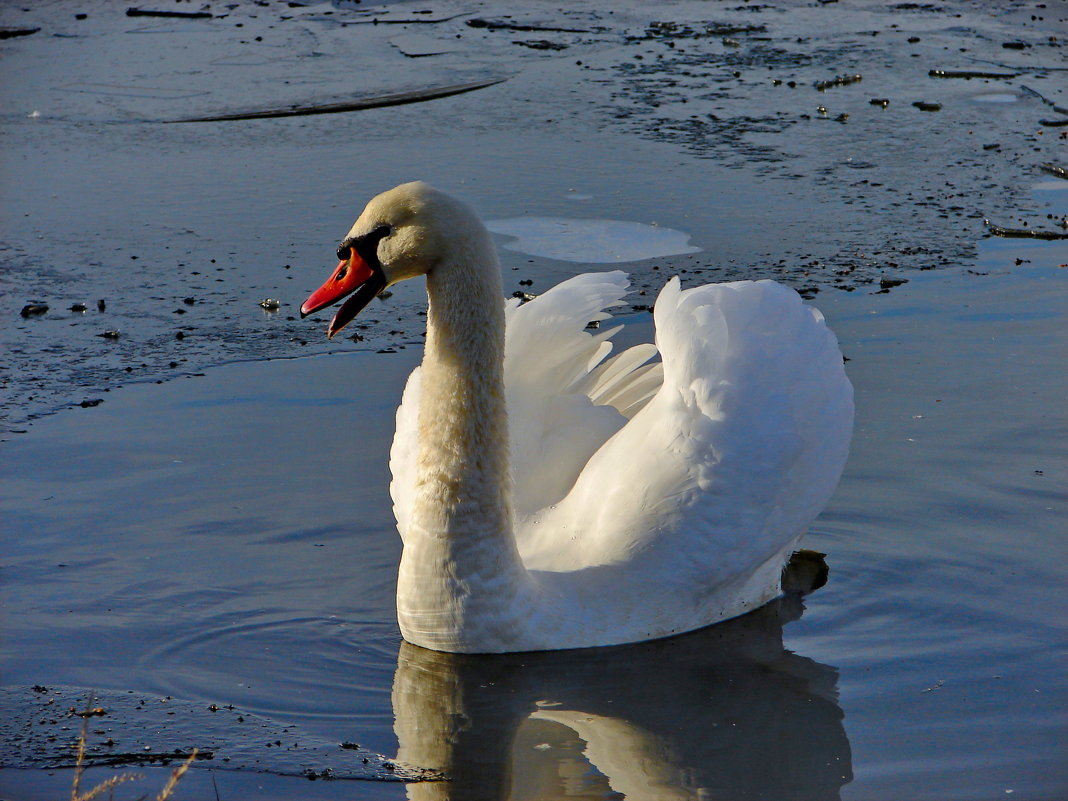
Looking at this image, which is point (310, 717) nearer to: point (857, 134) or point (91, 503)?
point (91, 503)

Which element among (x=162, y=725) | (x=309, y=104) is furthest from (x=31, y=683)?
(x=309, y=104)

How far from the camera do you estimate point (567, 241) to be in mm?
7840

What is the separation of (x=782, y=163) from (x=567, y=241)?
2023mm

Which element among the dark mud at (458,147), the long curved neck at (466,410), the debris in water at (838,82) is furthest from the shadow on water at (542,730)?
the debris in water at (838,82)

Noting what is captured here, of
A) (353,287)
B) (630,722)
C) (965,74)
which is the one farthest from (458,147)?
(630,722)

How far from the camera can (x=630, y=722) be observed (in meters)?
3.97

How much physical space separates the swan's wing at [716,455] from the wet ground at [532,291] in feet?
1.12

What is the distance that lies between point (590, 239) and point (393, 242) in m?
3.70

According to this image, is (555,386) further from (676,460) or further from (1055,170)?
(1055,170)

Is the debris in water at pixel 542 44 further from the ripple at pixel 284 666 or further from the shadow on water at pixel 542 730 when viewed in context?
the shadow on water at pixel 542 730

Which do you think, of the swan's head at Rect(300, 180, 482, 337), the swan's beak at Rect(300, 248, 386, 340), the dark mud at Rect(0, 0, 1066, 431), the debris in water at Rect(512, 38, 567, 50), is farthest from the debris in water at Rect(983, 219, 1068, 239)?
the debris in water at Rect(512, 38, 567, 50)

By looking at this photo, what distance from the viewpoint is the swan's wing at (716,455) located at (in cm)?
438

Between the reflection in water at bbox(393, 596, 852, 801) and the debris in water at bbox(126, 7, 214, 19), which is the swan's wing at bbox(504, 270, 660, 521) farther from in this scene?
the debris in water at bbox(126, 7, 214, 19)

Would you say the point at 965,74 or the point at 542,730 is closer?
the point at 542,730
